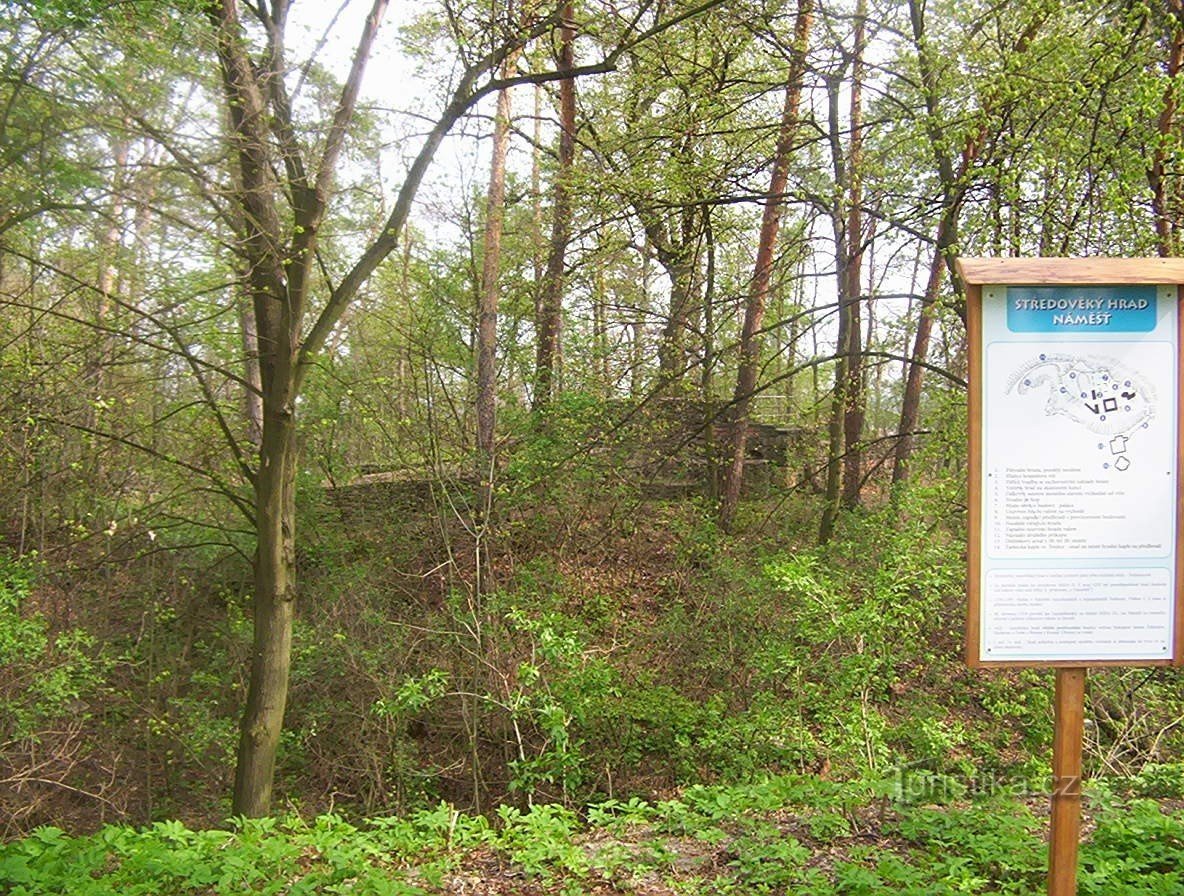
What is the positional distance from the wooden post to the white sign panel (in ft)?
0.52

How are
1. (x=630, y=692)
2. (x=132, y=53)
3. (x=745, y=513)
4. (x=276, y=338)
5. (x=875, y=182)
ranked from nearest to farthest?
(x=132, y=53) < (x=276, y=338) < (x=630, y=692) < (x=875, y=182) < (x=745, y=513)

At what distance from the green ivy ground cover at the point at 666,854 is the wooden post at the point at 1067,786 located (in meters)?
0.81

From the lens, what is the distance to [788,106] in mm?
11039

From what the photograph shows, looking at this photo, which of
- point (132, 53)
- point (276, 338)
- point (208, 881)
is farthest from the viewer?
point (276, 338)

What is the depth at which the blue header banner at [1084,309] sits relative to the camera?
3010 mm

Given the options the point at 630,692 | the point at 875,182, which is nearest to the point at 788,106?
the point at 875,182

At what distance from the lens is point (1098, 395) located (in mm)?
2996

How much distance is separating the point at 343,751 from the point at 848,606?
5.03 m

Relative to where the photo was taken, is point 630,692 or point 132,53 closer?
point 132,53

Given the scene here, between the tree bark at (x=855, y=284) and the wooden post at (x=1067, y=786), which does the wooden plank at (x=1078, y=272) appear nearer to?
the wooden post at (x=1067, y=786)

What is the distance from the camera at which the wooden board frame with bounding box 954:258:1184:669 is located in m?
2.94

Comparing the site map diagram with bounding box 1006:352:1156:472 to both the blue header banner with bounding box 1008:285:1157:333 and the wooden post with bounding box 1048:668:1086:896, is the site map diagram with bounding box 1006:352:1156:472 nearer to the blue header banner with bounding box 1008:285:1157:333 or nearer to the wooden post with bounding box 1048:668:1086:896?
the blue header banner with bounding box 1008:285:1157:333

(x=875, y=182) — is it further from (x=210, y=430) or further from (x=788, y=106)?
(x=210, y=430)

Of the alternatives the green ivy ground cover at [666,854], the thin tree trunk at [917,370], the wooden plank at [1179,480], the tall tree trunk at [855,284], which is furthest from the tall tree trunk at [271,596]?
the wooden plank at [1179,480]
